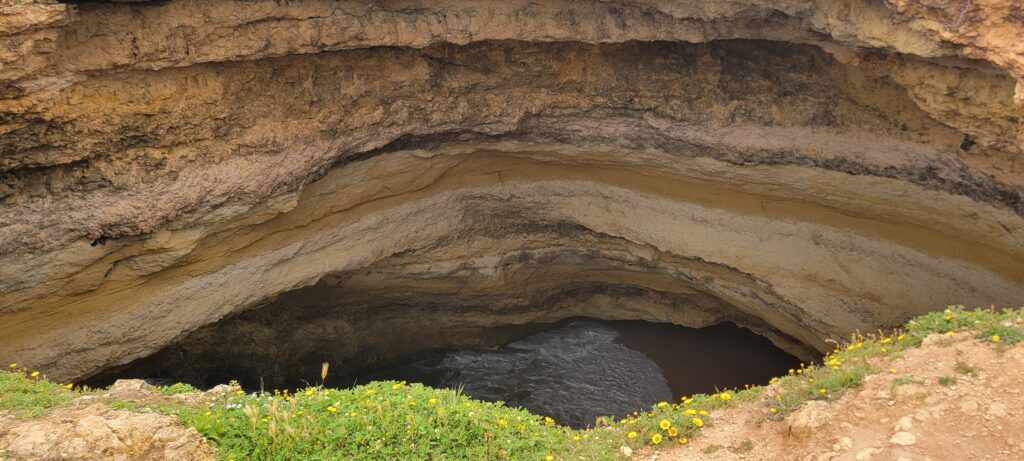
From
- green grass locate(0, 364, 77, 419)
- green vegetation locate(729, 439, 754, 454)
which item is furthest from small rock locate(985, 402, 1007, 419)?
green grass locate(0, 364, 77, 419)

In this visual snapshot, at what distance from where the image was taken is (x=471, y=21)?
7.01m

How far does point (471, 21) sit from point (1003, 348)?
16.3ft

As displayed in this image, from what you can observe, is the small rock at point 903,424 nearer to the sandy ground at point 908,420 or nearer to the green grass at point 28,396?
the sandy ground at point 908,420

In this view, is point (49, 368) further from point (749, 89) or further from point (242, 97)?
point (749, 89)

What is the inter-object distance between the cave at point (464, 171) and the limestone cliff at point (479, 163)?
25mm

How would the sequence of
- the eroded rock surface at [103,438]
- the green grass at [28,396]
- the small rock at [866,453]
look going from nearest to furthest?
the eroded rock surface at [103,438] → the small rock at [866,453] → the green grass at [28,396]

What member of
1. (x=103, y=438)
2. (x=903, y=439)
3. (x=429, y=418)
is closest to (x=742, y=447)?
(x=903, y=439)

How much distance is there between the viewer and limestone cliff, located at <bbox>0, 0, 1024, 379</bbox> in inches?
245

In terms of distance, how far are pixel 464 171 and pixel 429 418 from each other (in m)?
5.00

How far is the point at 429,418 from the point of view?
4.52 metres

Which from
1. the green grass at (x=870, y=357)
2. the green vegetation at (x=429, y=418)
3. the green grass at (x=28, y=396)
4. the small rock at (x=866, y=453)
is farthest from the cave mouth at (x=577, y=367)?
the small rock at (x=866, y=453)

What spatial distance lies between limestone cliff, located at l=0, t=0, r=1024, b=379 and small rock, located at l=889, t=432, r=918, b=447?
276 cm

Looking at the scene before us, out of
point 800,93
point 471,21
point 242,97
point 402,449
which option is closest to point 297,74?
point 242,97

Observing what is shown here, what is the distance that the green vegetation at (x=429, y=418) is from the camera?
170 inches
